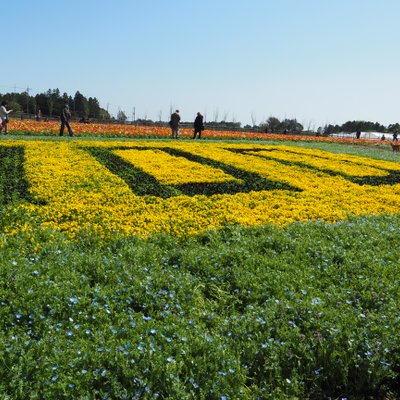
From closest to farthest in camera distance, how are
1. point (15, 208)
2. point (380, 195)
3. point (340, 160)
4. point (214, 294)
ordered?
point (214, 294)
point (15, 208)
point (380, 195)
point (340, 160)

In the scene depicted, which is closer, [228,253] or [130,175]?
[228,253]

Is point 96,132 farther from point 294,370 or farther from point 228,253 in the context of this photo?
point 294,370

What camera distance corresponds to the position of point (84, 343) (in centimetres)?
341

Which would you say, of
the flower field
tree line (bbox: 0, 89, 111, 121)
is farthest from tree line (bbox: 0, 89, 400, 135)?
the flower field

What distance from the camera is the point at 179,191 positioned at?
938cm

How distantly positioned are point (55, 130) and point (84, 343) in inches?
822

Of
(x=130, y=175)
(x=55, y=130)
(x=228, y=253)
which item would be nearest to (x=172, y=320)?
(x=228, y=253)

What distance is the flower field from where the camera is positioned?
3.22 metres

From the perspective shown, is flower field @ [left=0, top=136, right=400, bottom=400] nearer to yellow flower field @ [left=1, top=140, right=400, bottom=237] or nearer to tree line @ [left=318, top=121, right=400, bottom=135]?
yellow flower field @ [left=1, top=140, right=400, bottom=237]

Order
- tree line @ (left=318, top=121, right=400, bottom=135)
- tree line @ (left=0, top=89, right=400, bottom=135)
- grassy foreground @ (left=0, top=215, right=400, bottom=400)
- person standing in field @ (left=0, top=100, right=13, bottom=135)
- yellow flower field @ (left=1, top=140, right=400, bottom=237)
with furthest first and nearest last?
tree line @ (left=318, top=121, right=400, bottom=135) < tree line @ (left=0, top=89, right=400, bottom=135) < person standing in field @ (left=0, top=100, right=13, bottom=135) < yellow flower field @ (left=1, top=140, right=400, bottom=237) < grassy foreground @ (left=0, top=215, right=400, bottom=400)

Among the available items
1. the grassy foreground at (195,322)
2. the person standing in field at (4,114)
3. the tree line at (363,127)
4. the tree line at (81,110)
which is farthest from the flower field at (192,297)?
the tree line at (363,127)

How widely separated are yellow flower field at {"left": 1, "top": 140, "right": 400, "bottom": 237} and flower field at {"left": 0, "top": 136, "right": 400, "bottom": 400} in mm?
61

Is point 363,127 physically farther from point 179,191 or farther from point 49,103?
point 179,191

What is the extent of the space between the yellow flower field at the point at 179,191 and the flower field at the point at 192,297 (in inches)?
2.4
